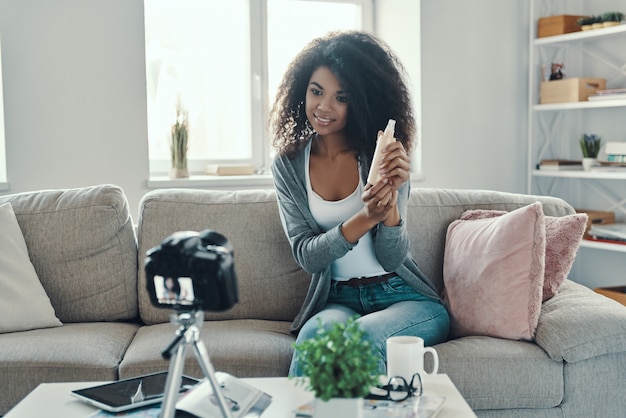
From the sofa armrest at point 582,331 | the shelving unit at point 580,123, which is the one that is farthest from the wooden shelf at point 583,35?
the sofa armrest at point 582,331

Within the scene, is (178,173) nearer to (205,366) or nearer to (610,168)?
(610,168)

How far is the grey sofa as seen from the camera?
6.36ft

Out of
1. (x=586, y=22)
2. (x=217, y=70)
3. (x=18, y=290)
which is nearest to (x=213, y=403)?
(x=18, y=290)

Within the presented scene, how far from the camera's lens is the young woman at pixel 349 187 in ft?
6.58

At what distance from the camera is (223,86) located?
152 inches

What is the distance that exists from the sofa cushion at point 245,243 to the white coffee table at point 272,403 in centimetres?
75

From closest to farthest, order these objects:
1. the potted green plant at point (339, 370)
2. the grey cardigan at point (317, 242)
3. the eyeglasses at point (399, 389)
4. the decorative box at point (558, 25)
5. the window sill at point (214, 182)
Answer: the potted green plant at point (339, 370)
the eyeglasses at point (399, 389)
the grey cardigan at point (317, 242)
the window sill at point (214, 182)
the decorative box at point (558, 25)

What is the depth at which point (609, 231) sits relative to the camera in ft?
11.9

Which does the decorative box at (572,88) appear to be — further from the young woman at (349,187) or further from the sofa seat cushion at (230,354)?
the sofa seat cushion at (230,354)

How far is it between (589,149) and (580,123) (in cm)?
40

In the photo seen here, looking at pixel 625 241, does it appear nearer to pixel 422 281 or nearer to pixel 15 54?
pixel 422 281

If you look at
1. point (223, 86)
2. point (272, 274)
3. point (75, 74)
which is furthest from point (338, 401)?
point (223, 86)

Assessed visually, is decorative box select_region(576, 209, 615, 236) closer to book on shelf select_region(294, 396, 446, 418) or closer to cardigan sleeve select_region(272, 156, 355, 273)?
cardigan sleeve select_region(272, 156, 355, 273)

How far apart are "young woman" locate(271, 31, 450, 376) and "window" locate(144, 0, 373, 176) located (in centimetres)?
154
